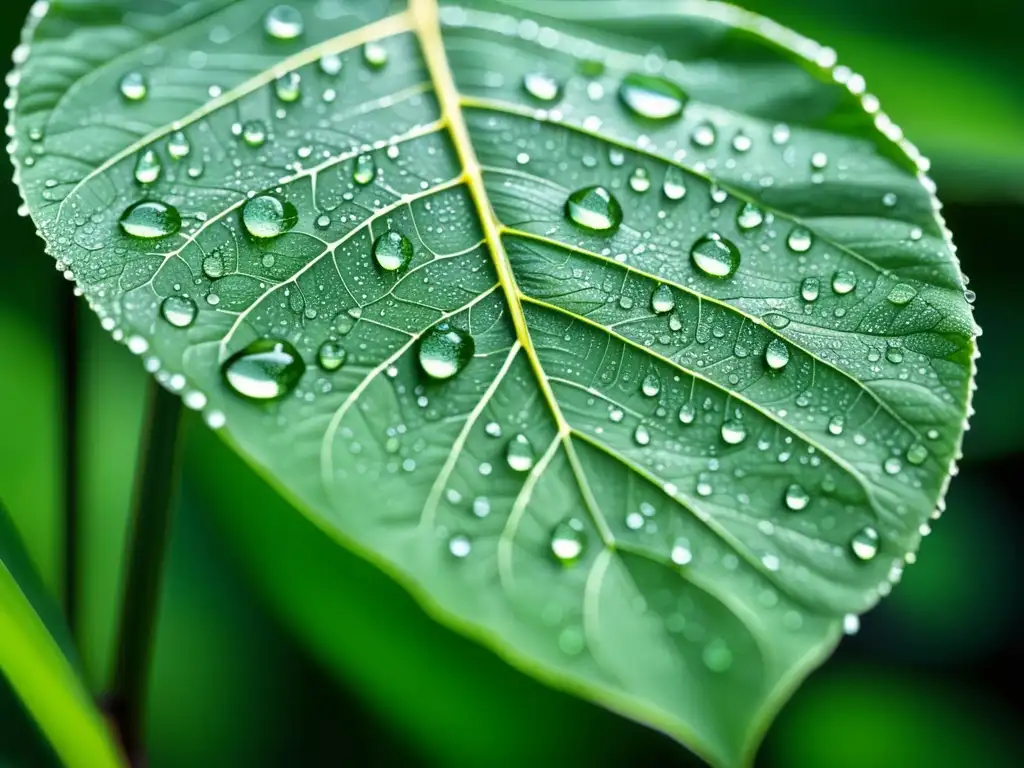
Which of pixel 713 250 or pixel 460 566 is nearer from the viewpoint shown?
pixel 460 566

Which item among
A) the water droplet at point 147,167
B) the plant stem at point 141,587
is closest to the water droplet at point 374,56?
the water droplet at point 147,167

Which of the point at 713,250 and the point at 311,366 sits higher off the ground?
the point at 713,250

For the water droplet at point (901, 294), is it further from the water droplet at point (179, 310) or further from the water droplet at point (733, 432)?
the water droplet at point (179, 310)

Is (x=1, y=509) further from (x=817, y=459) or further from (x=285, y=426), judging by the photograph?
(x=817, y=459)

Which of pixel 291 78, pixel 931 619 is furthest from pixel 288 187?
pixel 931 619

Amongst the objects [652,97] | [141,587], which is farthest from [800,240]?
[141,587]
